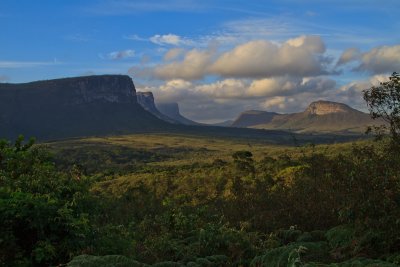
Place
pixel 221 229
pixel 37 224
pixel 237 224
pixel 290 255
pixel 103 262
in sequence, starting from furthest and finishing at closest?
pixel 237 224, pixel 221 229, pixel 37 224, pixel 103 262, pixel 290 255

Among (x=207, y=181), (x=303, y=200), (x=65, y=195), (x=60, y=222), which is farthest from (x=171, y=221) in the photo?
(x=207, y=181)

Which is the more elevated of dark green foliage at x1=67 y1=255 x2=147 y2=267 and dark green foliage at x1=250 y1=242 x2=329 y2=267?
dark green foliage at x1=67 y1=255 x2=147 y2=267

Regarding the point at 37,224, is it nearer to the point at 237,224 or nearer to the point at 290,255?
the point at 290,255

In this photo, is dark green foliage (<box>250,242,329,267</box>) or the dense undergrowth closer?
dark green foliage (<box>250,242,329,267</box>)

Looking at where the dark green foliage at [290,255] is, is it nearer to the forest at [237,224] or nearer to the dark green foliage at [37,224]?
the forest at [237,224]

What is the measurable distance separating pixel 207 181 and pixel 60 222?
30.6m

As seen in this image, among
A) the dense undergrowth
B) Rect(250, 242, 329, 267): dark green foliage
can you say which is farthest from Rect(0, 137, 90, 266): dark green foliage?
Rect(250, 242, 329, 267): dark green foliage

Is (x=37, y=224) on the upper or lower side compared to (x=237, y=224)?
upper

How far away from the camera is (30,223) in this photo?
914 cm

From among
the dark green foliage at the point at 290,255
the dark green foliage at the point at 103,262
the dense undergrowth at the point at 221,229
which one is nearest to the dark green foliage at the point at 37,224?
the dense undergrowth at the point at 221,229

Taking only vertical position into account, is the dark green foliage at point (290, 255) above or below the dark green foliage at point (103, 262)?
below

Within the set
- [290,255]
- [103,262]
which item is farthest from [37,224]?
[290,255]

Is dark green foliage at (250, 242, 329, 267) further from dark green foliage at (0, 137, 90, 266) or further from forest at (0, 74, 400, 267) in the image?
dark green foliage at (0, 137, 90, 266)

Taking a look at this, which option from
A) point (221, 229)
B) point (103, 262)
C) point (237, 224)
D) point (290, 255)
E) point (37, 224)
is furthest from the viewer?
point (237, 224)
